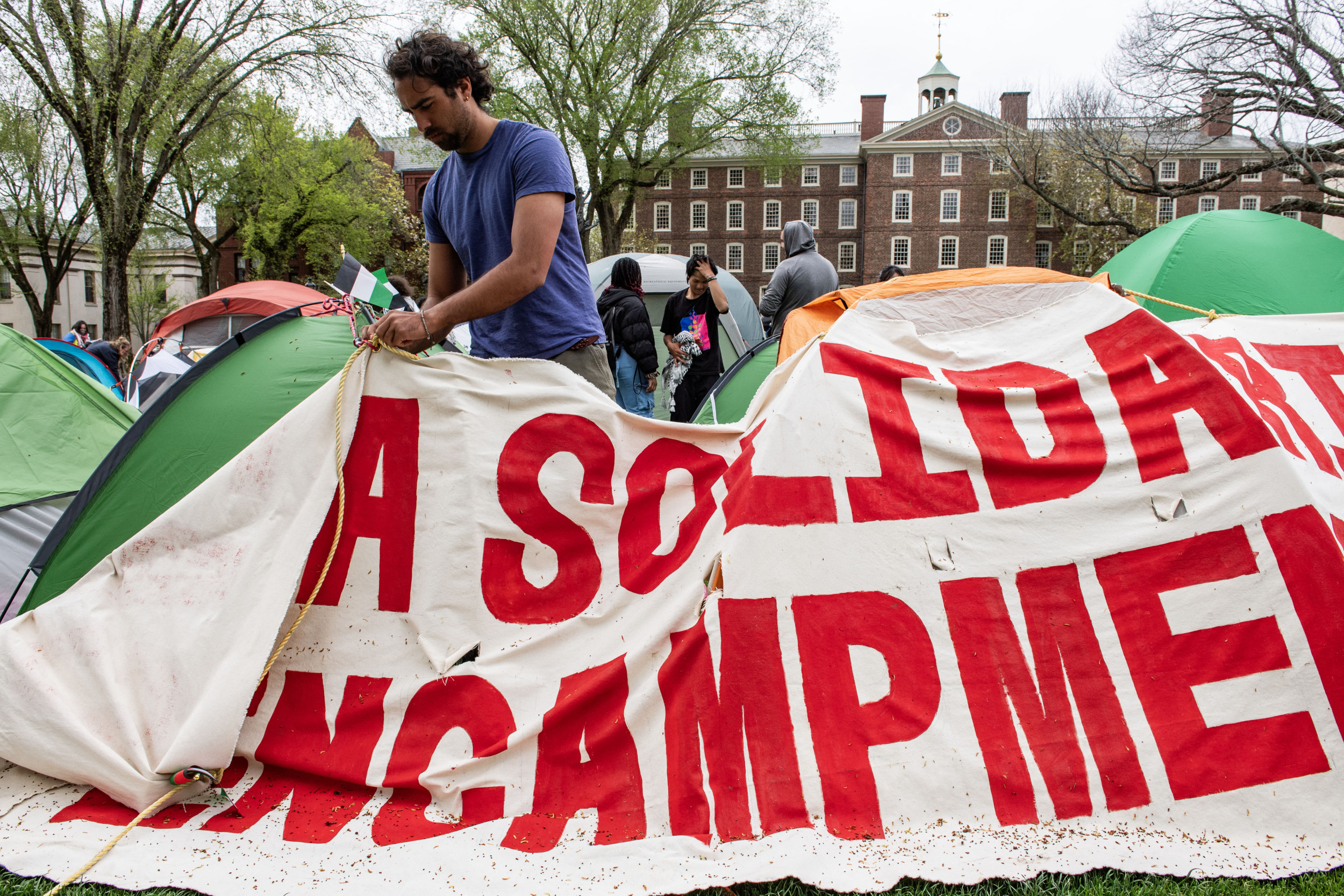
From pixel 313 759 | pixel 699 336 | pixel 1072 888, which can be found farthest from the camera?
pixel 699 336

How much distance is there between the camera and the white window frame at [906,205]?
48062 millimetres

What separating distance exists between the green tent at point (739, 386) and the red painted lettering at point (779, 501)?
239 centimetres

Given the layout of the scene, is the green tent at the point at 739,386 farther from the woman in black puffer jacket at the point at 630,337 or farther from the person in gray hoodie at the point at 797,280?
the woman in black puffer jacket at the point at 630,337

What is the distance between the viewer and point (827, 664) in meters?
2.15

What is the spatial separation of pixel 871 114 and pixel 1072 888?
5330 cm

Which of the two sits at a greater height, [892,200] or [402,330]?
[892,200]

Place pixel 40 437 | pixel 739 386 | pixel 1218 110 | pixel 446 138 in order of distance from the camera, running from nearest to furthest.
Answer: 1. pixel 446 138
2. pixel 40 437
3. pixel 739 386
4. pixel 1218 110

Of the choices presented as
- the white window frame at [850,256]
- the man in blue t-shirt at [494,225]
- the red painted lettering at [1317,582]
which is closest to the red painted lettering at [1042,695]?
the red painted lettering at [1317,582]

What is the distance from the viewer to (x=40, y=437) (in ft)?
12.8

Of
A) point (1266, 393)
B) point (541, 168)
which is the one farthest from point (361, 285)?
point (1266, 393)

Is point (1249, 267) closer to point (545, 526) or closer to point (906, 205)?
point (545, 526)

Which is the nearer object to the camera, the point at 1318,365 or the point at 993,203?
the point at 1318,365

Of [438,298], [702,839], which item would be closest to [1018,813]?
[702,839]

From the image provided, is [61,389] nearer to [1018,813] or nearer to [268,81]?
[1018,813]
